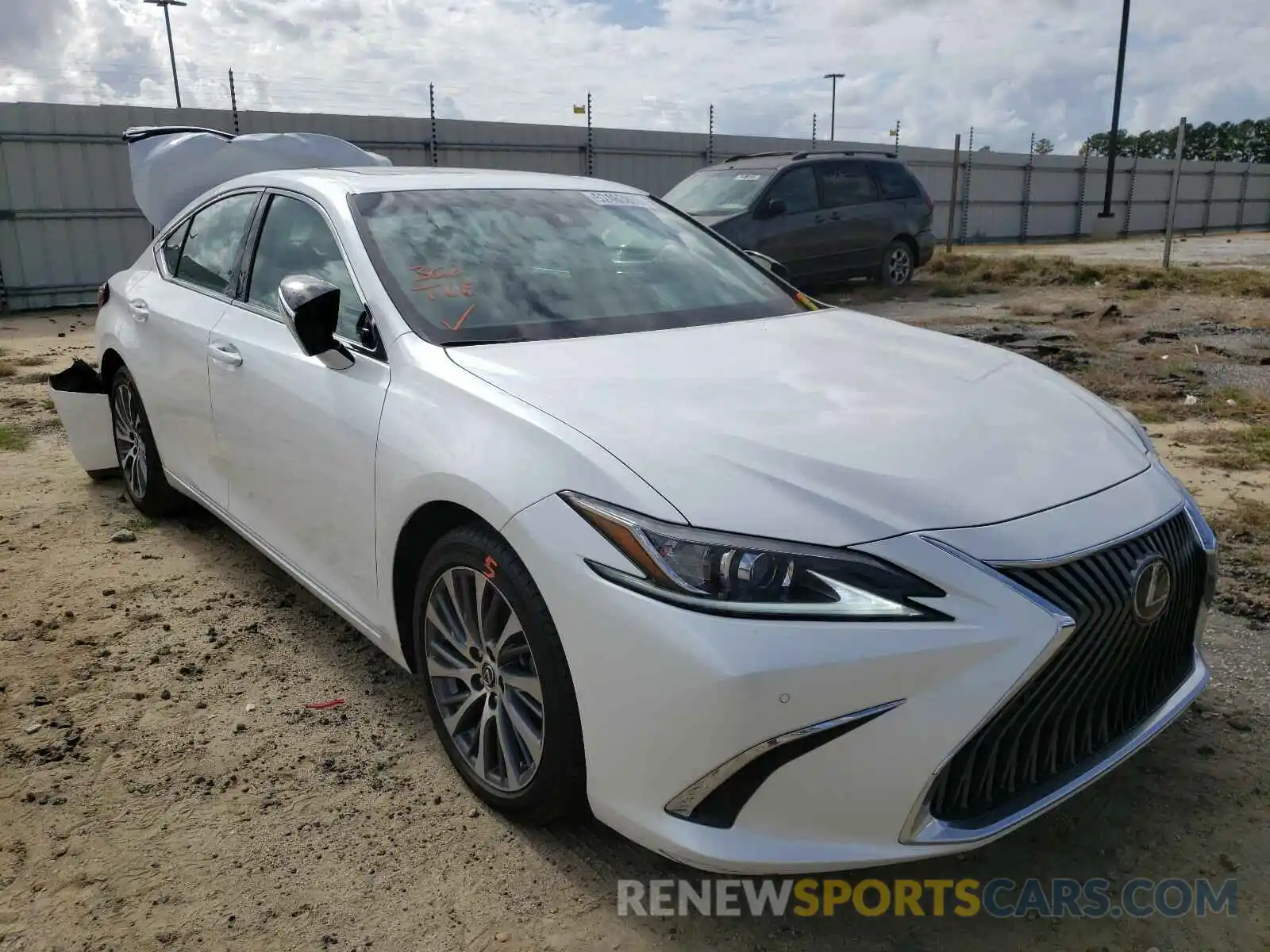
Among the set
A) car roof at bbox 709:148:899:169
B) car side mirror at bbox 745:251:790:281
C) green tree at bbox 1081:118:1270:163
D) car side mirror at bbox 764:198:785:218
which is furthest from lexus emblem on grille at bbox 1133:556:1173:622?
green tree at bbox 1081:118:1270:163

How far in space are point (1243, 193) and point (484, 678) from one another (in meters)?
41.2

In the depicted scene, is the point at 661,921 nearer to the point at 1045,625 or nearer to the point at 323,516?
the point at 1045,625

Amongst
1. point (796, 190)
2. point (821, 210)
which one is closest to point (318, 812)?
point (796, 190)

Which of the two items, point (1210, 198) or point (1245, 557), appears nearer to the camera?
point (1245, 557)

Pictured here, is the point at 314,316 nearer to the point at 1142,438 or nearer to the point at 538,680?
the point at 538,680

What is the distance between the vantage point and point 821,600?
190cm

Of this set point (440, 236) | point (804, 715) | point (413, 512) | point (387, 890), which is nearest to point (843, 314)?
point (440, 236)

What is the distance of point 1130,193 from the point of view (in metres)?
31.4

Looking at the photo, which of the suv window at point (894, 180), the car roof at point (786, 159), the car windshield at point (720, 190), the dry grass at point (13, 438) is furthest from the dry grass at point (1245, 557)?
the suv window at point (894, 180)

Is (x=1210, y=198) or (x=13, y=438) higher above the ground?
(x=1210, y=198)

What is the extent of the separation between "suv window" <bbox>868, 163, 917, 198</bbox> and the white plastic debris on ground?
8.07 metres

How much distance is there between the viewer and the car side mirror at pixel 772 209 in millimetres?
11953

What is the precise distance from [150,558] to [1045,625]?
3.69 meters

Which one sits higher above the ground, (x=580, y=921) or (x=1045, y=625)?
(x=1045, y=625)
